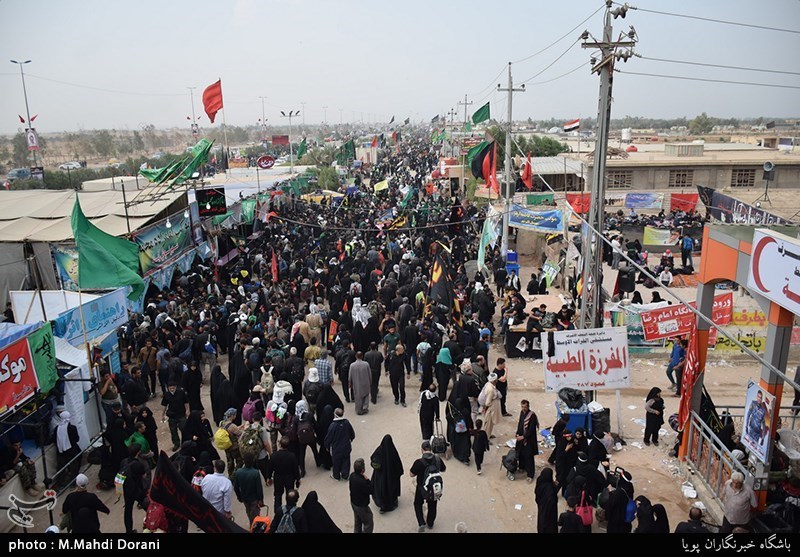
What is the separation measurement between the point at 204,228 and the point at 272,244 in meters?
2.35

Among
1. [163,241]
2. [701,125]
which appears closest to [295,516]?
[163,241]

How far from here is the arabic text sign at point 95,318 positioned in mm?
10641

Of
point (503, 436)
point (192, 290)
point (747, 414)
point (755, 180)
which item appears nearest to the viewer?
point (747, 414)

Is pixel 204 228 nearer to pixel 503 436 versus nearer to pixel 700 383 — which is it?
pixel 503 436

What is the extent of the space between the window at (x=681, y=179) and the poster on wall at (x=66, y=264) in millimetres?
30008

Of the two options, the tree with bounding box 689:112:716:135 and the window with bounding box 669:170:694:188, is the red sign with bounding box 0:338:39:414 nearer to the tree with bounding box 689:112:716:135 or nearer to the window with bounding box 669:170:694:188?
the window with bounding box 669:170:694:188

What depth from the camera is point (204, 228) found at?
20.5m

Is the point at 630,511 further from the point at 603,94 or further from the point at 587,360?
the point at 603,94

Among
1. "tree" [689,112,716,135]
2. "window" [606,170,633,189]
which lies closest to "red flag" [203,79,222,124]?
"window" [606,170,633,189]

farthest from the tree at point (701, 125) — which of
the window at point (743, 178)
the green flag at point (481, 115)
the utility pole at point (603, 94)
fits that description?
the utility pole at point (603, 94)

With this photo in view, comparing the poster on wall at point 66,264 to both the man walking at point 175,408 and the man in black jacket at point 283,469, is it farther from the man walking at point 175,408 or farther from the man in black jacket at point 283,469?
the man in black jacket at point 283,469

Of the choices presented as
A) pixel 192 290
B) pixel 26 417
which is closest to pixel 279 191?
pixel 192 290

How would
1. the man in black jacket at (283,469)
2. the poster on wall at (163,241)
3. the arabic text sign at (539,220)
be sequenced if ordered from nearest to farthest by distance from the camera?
the man in black jacket at (283,469), the poster on wall at (163,241), the arabic text sign at (539,220)

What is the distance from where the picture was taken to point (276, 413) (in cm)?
885
